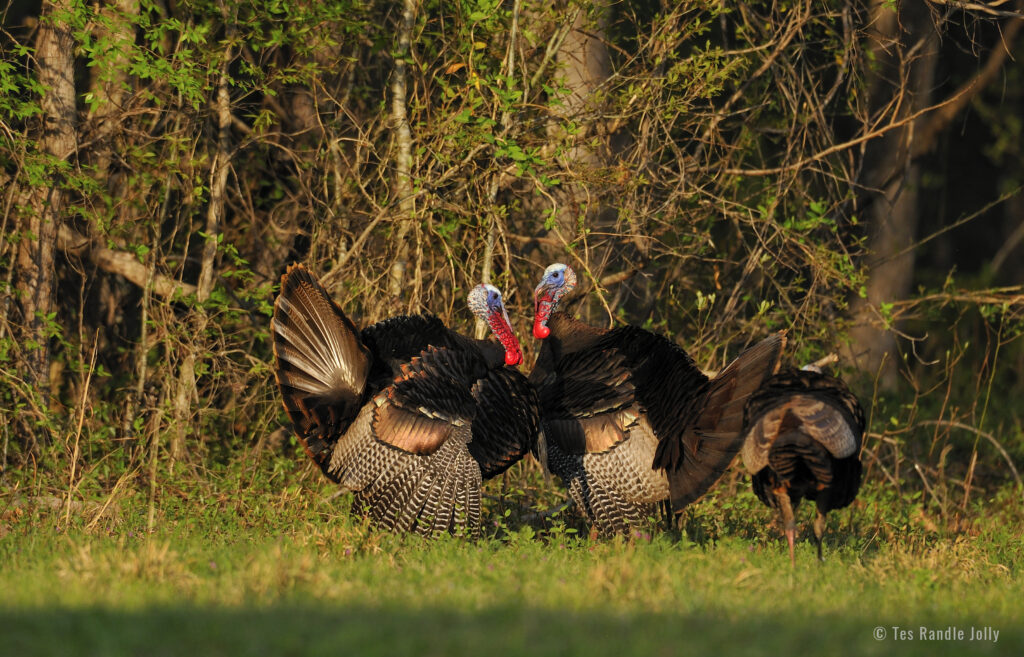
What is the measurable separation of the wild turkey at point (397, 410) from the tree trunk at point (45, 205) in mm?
1992

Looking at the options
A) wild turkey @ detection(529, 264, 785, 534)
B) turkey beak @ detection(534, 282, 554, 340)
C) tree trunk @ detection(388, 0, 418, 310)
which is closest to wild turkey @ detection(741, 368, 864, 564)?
wild turkey @ detection(529, 264, 785, 534)

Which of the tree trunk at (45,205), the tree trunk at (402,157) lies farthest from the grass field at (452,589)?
the tree trunk at (402,157)

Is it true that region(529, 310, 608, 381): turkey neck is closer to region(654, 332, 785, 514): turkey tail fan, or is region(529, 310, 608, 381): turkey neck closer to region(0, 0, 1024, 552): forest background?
region(0, 0, 1024, 552): forest background

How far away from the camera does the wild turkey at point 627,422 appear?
616 cm

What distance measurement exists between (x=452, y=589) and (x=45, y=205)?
4.17m

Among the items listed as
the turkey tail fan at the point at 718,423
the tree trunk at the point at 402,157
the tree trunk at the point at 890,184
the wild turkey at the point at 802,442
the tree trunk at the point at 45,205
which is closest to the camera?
the wild turkey at the point at 802,442

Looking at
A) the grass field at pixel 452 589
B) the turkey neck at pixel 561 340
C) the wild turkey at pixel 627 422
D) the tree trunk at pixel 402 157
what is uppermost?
the tree trunk at pixel 402 157

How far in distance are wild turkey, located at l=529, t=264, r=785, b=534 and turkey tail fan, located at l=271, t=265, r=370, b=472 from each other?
112 cm

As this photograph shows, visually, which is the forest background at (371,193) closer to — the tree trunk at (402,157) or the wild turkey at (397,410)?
the tree trunk at (402,157)

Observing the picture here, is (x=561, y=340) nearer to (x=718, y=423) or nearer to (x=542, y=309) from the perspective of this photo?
(x=542, y=309)

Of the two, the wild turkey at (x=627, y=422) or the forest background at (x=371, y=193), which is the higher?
the forest background at (x=371, y=193)

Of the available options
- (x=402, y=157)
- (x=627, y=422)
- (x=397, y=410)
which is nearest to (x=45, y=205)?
(x=402, y=157)

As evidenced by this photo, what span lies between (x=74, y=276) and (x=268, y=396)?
1.69m

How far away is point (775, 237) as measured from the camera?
8.05 m
